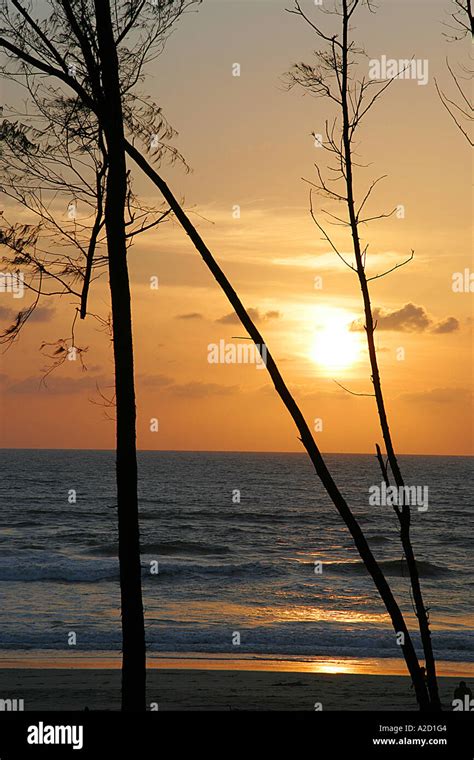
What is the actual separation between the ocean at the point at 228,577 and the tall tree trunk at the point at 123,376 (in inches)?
161

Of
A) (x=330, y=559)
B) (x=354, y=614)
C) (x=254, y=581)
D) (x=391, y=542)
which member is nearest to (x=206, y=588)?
(x=254, y=581)

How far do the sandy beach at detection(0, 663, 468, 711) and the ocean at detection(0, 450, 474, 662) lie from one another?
107 inches

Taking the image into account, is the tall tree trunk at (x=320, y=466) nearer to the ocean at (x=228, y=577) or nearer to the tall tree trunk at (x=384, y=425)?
the tall tree trunk at (x=384, y=425)

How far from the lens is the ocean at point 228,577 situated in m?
22.7

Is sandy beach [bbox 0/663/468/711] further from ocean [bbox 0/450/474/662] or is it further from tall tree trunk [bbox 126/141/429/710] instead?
tall tree trunk [bbox 126/141/429/710]

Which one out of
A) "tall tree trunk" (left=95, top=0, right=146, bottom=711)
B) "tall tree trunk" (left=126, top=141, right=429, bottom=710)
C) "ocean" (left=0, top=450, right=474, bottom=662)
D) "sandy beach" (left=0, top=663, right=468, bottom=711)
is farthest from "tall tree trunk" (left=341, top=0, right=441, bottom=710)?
"sandy beach" (left=0, top=663, right=468, bottom=711)

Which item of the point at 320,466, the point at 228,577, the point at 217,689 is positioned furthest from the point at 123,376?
the point at 228,577

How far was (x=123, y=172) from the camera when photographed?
7.69m

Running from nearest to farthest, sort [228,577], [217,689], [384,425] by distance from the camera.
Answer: [384,425] < [217,689] < [228,577]

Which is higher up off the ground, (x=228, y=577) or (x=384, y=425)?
(x=384, y=425)

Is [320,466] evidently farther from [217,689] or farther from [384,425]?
[217,689]

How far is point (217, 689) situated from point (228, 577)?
1885cm

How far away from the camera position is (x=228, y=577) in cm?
3553

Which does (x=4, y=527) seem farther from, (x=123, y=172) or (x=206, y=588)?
(x=123, y=172)
